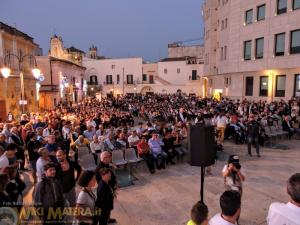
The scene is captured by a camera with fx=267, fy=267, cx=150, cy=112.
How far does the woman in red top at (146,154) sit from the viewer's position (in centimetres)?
1050

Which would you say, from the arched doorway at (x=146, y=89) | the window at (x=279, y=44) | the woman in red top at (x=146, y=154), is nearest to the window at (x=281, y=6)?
the window at (x=279, y=44)

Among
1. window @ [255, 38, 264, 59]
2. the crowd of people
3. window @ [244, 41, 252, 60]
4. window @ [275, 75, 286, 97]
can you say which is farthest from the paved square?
window @ [244, 41, 252, 60]

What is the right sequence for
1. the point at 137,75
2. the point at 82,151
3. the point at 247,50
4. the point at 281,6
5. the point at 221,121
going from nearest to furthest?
the point at 82,151 < the point at 221,121 < the point at 281,6 < the point at 247,50 < the point at 137,75

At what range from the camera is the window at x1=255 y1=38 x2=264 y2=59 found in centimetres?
2753

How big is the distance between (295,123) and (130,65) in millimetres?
54834

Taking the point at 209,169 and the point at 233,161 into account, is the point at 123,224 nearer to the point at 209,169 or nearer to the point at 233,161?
the point at 233,161

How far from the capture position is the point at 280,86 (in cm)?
2688

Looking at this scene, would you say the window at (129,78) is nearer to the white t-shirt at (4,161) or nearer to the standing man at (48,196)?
the white t-shirt at (4,161)

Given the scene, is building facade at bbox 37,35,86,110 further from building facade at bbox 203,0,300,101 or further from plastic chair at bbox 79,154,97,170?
plastic chair at bbox 79,154,97,170

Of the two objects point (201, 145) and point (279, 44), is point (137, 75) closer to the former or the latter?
point (279, 44)

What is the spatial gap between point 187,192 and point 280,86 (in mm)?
22625

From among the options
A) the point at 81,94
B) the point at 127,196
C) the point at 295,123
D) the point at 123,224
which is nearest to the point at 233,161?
the point at 123,224

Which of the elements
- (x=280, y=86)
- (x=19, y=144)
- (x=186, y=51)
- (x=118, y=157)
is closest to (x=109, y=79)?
(x=186, y=51)

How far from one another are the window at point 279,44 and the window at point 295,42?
102 centimetres
